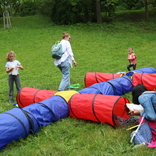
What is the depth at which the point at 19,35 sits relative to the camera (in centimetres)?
2375

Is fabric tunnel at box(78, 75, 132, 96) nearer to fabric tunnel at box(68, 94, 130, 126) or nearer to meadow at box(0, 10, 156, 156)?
meadow at box(0, 10, 156, 156)

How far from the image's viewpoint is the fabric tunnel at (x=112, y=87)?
647 cm

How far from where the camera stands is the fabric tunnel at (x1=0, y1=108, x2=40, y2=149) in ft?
13.7

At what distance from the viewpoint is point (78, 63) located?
1423 cm

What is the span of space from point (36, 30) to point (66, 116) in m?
21.2

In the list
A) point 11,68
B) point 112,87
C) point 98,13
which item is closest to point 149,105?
point 112,87

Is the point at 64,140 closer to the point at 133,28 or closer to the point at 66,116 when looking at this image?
the point at 66,116

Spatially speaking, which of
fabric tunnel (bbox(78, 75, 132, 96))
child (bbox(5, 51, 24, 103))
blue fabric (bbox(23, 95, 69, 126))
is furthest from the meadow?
child (bbox(5, 51, 24, 103))

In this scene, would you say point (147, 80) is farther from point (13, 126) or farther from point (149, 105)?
point (13, 126)

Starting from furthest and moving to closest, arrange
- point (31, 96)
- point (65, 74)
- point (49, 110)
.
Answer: point (65, 74), point (31, 96), point (49, 110)

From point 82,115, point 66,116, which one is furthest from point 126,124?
point 66,116

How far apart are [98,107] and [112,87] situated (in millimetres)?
2065

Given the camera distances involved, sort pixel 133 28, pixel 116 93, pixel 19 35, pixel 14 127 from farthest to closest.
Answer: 1. pixel 133 28
2. pixel 19 35
3. pixel 116 93
4. pixel 14 127

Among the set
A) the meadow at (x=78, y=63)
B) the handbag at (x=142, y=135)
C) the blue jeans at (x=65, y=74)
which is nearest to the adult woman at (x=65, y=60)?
the blue jeans at (x=65, y=74)
